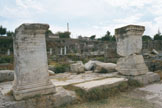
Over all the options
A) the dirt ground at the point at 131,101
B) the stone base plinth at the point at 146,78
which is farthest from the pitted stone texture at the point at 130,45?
the dirt ground at the point at 131,101

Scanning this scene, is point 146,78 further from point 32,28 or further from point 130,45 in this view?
point 32,28

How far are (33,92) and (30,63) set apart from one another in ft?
1.74

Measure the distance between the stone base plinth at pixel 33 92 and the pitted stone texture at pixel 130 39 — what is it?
8.44 feet

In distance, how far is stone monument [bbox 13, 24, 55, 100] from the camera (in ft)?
7.60

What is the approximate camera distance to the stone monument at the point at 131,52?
3.84m

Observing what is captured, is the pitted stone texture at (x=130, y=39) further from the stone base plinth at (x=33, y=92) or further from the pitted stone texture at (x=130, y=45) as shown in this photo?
the stone base plinth at (x=33, y=92)

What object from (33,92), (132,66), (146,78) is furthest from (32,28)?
(146,78)

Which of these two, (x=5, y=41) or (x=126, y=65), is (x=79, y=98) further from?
(x=5, y=41)

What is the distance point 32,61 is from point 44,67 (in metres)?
0.26

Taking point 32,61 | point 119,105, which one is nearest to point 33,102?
point 32,61

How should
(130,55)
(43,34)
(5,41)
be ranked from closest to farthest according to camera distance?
(43,34), (130,55), (5,41)

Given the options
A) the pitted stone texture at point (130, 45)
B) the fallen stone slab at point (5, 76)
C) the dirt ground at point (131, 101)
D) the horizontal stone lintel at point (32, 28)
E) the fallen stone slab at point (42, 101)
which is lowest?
the dirt ground at point (131, 101)

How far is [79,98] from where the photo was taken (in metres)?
2.74

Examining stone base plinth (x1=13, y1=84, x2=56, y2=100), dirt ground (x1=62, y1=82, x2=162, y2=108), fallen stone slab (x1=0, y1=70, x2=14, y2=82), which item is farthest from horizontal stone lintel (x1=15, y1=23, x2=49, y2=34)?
fallen stone slab (x1=0, y1=70, x2=14, y2=82)
